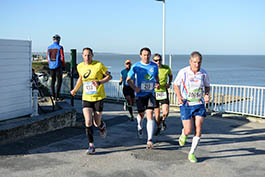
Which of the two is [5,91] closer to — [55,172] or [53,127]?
[53,127]

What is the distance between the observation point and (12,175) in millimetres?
4879

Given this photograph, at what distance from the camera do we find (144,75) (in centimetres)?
666

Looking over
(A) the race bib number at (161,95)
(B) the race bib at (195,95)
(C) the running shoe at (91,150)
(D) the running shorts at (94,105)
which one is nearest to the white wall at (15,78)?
(D) the running shorts at (94,105)

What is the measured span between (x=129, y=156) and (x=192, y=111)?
1.43 metres

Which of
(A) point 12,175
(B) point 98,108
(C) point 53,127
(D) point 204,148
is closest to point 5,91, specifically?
(C) point 53,127

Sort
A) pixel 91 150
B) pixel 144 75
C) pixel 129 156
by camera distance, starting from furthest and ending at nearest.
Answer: pixel 144 75 → pixel 91 150 → pixel 129 156

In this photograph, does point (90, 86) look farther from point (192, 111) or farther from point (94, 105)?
point (192, 111)

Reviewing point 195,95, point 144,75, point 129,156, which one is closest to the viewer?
point 195,95

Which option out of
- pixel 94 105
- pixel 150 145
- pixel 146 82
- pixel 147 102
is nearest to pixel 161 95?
pixel 147 102

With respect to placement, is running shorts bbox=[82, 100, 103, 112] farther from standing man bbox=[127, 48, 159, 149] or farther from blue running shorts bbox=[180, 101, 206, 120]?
blue running shorts bbox=[180, 101, 206, 120]

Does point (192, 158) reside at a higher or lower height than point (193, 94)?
lower

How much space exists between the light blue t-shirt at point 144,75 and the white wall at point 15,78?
294 cm

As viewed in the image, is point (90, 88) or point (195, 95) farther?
point (90, 88)

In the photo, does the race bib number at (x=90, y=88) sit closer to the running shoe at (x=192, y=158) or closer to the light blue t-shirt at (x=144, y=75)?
the light blue t-shirt at (x=144, y=75)
